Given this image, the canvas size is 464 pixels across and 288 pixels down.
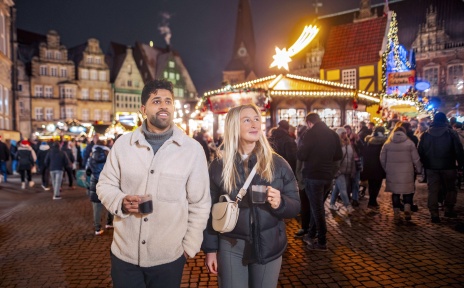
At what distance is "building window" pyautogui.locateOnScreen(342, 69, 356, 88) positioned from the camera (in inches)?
1011

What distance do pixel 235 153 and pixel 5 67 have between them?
24011mm

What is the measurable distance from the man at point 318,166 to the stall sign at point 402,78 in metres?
15.8

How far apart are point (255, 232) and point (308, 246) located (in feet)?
11.3

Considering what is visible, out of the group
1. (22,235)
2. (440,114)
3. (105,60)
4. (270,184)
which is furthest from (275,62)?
(105,60)

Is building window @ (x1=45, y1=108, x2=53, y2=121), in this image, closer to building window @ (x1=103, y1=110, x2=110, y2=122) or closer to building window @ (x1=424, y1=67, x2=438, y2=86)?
building window @ (x1=103, y1=110, x2=110, y2=122)

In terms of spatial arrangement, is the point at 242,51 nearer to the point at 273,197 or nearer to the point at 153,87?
the point at 153,87

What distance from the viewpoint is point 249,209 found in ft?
8.37

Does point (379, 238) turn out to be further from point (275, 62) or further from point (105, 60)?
point (105, 60)

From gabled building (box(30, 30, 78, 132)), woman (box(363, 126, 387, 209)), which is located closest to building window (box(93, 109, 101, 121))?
gabled building (box(30, 30, 78, 132))

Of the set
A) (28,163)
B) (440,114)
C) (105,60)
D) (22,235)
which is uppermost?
(105,60)

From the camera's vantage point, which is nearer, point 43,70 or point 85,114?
point 43,70

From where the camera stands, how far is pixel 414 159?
6777 millimetres

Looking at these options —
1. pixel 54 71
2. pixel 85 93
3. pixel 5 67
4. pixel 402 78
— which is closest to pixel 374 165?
pixel 402 78

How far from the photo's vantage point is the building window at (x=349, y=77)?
25672 mm
